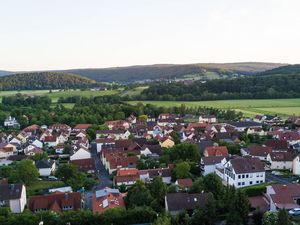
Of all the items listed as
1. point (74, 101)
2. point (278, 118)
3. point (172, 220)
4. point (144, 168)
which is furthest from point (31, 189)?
point (74, 101)

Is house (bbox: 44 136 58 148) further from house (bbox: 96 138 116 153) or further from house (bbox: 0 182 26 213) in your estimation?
house (bbox: 0 182 26 213)

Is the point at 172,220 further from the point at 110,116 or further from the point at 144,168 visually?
the point at 110,116

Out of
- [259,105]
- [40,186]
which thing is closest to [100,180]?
[40,186]

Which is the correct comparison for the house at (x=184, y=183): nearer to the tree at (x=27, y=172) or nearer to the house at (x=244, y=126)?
the tree at (x=27, y=172)

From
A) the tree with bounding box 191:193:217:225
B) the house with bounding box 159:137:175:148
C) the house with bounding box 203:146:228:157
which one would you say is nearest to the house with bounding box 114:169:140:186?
the house with bounding box 203:146:228:157

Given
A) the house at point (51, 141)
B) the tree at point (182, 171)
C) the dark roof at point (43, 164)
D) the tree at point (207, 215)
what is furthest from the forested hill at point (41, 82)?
the tree at point (207, 215)

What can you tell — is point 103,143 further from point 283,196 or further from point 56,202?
point 283,196
